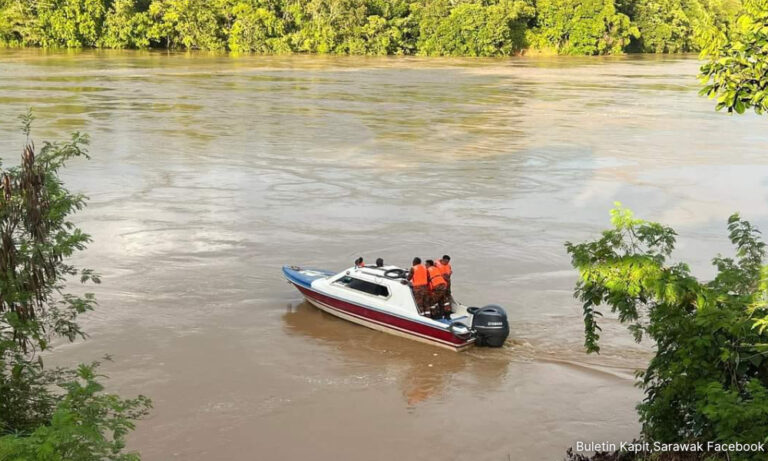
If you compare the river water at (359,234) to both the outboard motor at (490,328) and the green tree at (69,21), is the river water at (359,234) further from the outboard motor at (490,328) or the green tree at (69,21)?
the green tree at (69,21)

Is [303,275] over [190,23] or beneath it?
beneath

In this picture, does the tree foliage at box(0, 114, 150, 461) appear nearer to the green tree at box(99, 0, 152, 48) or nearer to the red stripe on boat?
the red stripe on boat

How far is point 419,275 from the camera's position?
13.6 meters

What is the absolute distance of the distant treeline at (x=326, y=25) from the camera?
74750 millimetres

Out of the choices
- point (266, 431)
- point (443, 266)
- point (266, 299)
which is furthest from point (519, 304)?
point (266, 431)

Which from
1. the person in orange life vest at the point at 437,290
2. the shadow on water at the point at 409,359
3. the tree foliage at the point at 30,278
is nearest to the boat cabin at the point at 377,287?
the person in orange life vest at the point at 437,290

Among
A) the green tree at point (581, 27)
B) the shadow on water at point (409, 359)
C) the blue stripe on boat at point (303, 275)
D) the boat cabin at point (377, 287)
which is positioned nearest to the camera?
the shadow on water at point (409, 359)

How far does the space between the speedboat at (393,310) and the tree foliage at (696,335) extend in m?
5.08

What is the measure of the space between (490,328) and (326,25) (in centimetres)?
6611

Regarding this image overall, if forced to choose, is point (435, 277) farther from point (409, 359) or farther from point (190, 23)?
point (190, 23)

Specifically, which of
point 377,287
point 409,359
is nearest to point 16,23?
point 377,287

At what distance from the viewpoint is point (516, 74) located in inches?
2413

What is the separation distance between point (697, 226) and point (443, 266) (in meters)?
10.7

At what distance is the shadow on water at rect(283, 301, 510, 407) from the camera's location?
12.6 metres
